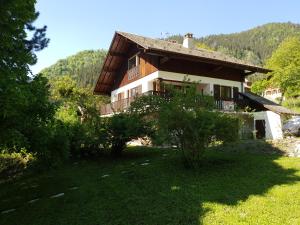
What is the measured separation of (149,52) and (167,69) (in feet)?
8.00

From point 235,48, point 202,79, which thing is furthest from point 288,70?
point 235,48

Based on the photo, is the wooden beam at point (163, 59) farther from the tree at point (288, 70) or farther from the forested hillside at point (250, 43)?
the forested hillside at point (250, 43)

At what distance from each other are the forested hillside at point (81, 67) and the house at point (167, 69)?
62730 millimetres

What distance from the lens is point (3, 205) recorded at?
10234 mm

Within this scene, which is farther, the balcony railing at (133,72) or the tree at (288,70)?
the tree at (288,70)

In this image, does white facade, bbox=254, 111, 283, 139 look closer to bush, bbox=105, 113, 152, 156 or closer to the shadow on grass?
the shadow on grass

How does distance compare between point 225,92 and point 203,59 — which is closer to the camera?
point 203,59

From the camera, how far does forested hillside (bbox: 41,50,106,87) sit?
95750 millimetres

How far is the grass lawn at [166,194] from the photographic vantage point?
7.67m

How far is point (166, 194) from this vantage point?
9141 mm

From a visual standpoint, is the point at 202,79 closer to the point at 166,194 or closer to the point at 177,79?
the point at 177,79

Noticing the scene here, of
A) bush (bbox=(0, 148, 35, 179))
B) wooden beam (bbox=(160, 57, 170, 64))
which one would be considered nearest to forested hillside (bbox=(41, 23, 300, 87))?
wooden beam (bbox=(160, 57, 170, 64))

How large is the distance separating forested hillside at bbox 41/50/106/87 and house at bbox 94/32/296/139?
62.7 m

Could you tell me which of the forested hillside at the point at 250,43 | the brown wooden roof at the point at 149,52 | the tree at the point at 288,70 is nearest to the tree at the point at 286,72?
the tree at the point at 288,70
